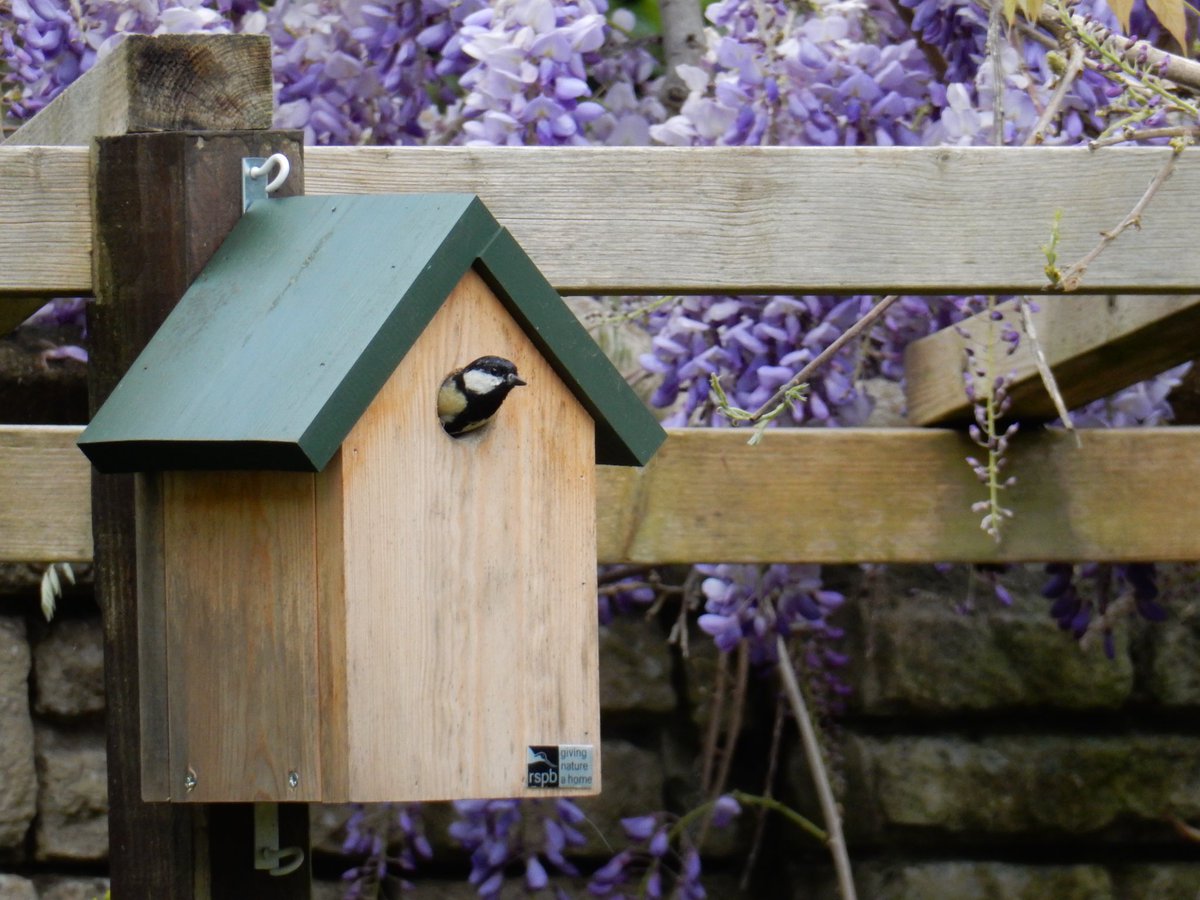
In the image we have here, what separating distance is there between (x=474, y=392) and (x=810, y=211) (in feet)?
1.44

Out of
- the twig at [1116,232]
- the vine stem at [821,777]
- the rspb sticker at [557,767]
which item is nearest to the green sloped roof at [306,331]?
the rspb sticker at [557,767]

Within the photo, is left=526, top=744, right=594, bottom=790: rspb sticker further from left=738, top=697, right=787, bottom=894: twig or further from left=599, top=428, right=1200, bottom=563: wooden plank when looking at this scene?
left=738, top=697, right=787, bottom=894: twig

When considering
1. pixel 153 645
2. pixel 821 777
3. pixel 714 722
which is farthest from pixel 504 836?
pixel 153 645

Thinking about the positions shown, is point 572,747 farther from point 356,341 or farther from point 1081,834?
point 1081,834

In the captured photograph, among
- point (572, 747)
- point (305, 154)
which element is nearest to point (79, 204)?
point (305, 154)

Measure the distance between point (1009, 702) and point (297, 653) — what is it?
185cm

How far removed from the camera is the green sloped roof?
3.67 ft

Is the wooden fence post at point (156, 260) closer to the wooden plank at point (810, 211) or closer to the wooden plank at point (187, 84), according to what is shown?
the wooden plank at point (187, 84)

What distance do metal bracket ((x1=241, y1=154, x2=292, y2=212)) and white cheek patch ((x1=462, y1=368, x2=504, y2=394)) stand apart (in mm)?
221

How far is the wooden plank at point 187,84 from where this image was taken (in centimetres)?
125

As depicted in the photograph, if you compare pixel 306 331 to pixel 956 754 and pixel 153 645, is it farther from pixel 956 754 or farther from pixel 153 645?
pixel 956 754

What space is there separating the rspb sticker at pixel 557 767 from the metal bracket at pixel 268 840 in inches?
8.3

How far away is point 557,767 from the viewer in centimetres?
125

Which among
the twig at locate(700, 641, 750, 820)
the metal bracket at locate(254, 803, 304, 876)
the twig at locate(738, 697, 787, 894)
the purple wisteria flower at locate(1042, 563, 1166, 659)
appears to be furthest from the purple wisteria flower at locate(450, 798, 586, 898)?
the metal bracket at locate(254, 803, 304, 876)
